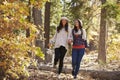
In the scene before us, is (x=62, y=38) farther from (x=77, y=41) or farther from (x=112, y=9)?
(x=112, y=9)

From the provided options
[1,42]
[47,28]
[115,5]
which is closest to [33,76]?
Answer: [1,42]

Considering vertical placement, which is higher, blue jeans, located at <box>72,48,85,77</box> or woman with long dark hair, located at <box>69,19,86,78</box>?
woman with long dark hair, located at <box>69,19,86,78</box>

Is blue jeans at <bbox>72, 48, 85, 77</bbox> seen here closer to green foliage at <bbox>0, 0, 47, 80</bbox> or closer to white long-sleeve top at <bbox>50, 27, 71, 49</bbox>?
white long-sleeve top at <bbox>50, 27, 71, 49</bbox>

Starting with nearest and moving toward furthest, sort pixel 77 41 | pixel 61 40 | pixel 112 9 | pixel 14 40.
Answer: pixel 14 40 → pixel 77 41 → pixel 61 40 → pixel 112 9

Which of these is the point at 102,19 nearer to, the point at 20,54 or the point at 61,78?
the point at 61,78

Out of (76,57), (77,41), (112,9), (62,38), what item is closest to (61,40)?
(62,38)

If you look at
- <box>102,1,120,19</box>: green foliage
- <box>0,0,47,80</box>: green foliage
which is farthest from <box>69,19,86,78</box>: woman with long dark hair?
<box>102,1,120,19</box>: green foliage

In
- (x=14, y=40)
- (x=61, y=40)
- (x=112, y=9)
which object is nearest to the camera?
(x=14, y=40)

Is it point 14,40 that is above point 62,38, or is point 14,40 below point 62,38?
above

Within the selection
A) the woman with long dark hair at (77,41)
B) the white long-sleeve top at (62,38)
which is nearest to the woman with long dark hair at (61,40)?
the white long-sleeve top at (62,38)

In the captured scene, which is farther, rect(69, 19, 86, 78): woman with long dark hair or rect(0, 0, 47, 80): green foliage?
rect(69, 19, 86, 78): woman with long dark hair

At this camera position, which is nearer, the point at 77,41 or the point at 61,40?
the point at 77,41

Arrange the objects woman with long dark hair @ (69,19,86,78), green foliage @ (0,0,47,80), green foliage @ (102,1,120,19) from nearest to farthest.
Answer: green foliage @ (0,0,47,80)
woman with long dark hair @ (69,19,86,78)
green foliage @ (102,1,120,19)

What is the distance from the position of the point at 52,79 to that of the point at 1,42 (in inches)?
131
